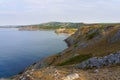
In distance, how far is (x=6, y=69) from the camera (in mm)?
88625

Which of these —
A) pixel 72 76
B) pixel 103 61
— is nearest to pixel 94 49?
pixel 103 61

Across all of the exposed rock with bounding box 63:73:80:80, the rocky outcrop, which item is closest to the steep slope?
the rocky outcrop

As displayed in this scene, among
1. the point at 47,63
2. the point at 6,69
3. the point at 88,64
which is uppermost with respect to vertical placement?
the point at 88,64

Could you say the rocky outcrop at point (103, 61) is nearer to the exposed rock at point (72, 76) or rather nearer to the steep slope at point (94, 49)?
the steep slope at point (94, 49)

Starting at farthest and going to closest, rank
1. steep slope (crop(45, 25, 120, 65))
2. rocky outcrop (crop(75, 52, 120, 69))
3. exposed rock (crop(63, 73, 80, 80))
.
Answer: steep slope (crop(45, 25, 120, 65)) → rocky outcrop (crop(75, 52, 120, 69)) → exposed rock (crop(63, 73, 80, 80))


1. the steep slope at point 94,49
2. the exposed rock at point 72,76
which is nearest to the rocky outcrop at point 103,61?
the steep slope at point 94,49

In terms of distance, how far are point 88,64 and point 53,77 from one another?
12.5 m

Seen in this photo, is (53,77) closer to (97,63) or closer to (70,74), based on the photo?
(70,74)

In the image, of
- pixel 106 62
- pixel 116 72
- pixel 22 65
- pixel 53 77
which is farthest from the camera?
pixel 22 65

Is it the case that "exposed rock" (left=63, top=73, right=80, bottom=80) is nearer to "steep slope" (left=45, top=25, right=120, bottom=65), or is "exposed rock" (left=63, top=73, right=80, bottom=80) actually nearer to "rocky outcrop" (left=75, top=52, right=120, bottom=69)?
"rocky outcrop" (left=75, top=52, right=120, bottom=69)

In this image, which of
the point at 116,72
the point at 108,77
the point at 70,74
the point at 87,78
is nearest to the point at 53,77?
the point at 70,74

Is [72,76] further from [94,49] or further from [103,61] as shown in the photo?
[94,49]

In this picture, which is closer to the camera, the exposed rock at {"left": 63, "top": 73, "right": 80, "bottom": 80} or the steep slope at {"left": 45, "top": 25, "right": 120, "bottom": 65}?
the exposed rock at {"left": 63, "top": 73, "right": 80, "bottom": 80}

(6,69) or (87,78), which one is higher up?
(87,78)
